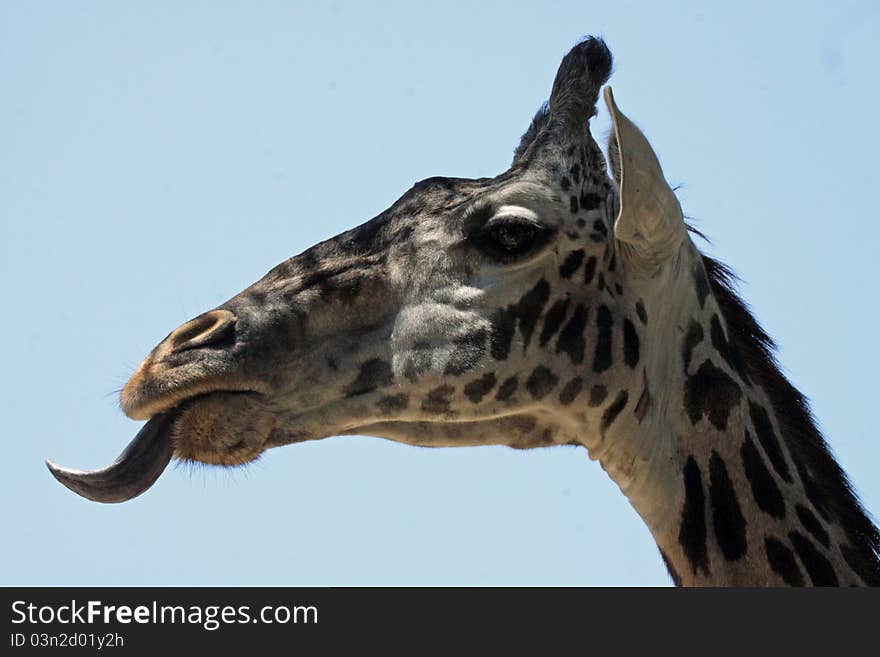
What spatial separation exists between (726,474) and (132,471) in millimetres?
2893

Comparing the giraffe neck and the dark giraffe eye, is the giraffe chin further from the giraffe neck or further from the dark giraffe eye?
the giraffe neck

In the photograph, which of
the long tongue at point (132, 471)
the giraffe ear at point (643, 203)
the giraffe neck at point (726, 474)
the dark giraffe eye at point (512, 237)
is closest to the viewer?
the long tongue at point (132, 471)

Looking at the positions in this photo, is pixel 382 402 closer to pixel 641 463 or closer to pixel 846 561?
pixel 641 463

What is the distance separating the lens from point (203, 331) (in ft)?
22.7

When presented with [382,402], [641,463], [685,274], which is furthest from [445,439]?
[685,274]

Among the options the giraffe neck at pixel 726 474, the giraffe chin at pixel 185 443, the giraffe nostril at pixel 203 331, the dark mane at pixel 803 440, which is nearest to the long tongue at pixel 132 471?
the giraffe chin at pixel 185 443

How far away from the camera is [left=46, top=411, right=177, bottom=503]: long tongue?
6379 mm

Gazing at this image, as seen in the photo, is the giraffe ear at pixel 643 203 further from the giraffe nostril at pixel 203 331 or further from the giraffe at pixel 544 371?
the giraffe nostril at pixel 203 331

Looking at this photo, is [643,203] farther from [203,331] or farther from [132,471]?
[132,471]

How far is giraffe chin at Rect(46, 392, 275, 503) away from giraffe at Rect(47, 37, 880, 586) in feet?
0.04

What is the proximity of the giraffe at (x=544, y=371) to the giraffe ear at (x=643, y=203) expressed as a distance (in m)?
0.01

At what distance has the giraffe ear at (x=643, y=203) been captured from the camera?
6.66 m

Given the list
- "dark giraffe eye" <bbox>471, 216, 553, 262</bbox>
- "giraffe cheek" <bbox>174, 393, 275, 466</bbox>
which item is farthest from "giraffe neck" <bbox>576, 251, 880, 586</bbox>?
"giraffe cheek" <bbox>174, 393, 275, 466</bbox>

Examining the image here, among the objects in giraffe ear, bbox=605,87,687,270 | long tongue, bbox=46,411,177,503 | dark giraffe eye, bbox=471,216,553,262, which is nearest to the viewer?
long tongue, bbox=46,411,177,503
